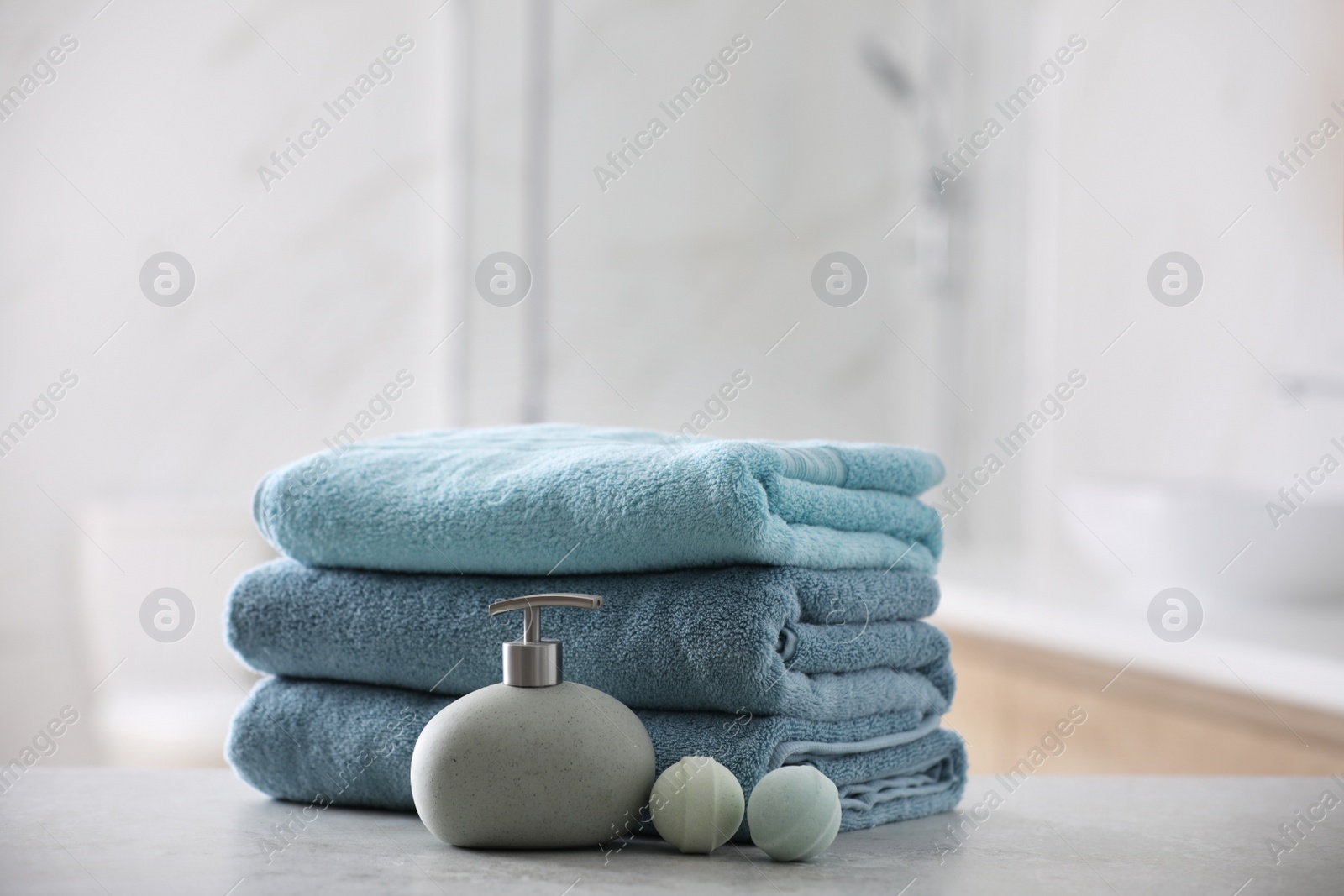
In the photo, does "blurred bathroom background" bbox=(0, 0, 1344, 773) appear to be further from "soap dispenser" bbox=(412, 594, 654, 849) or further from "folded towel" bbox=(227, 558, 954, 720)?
"soap dispenser" bbox=(412, 594, 654, 849)

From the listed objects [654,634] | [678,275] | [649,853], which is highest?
[678,275]

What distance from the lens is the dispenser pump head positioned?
0.57 m

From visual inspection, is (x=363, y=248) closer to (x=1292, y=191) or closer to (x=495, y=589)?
(x=1292, y=191)

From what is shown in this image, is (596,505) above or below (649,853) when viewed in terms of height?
above

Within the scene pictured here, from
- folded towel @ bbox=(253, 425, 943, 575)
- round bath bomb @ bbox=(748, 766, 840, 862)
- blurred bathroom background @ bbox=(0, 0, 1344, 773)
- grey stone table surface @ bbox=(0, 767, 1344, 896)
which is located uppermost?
blurred bathroom background @ bbox=(0, 0, 1344, 773)

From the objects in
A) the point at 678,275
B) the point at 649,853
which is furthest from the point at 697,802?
the point at 678,275

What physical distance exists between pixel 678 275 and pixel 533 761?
74.0 inches

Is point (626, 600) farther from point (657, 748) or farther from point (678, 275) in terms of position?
point (678, 275)

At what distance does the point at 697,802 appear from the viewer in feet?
1.84

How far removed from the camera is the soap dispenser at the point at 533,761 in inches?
21.6

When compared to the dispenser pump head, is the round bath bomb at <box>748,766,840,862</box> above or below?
below

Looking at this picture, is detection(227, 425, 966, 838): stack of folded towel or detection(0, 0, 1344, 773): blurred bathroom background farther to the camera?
detection(0, 0, 1344, 773): blurred bathroom background

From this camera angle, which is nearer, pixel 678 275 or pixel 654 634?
pixel 654 634

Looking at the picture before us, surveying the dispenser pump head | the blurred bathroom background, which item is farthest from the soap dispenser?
the blurred bathroom background
